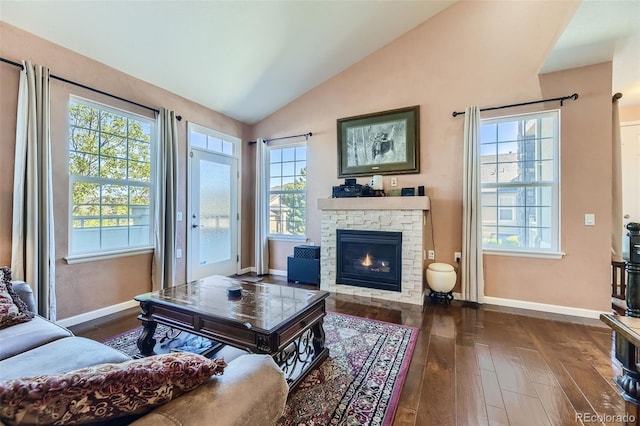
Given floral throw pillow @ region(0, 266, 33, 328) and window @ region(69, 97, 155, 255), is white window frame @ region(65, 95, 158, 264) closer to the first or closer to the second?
window @ region(69, 97, 155, 255)

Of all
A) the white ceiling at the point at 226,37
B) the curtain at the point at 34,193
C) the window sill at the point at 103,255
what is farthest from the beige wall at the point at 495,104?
the curtain at the point at 34,193

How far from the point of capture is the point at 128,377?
699mm

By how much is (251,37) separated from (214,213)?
2527 millimetres

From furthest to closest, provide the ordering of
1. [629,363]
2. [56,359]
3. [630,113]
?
[630,113], [56,359], [629,363]

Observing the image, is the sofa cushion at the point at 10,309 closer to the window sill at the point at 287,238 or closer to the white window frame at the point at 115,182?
the white window frame at the point at 115,182

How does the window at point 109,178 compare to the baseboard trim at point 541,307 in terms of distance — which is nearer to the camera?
the window at point 109,178

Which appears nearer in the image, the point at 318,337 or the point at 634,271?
the point at 634,271

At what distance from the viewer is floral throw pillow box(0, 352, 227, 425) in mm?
575

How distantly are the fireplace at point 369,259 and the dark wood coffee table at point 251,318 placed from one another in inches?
61.6

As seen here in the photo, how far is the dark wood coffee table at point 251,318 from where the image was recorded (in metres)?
1.65

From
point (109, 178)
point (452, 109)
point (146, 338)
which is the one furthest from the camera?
point (452, 109)

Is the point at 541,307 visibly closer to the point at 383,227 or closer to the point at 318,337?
the point at 383,227

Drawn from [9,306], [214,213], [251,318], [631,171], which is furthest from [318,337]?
[631,171]

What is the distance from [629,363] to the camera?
1.16m
